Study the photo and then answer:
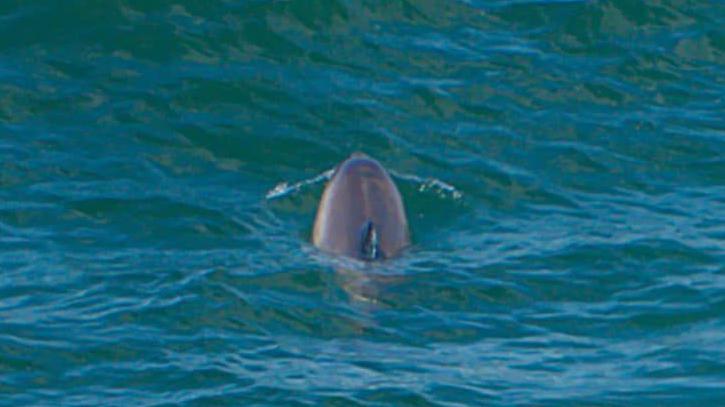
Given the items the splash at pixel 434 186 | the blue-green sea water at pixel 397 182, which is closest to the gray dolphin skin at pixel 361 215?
the blue-green sea water at pixel 397 182

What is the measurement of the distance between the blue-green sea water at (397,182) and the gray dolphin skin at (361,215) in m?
0.20

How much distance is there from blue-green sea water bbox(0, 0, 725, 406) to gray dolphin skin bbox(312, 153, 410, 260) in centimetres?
20

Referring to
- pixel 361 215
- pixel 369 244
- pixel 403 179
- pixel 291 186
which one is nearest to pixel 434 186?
pixel 403 179

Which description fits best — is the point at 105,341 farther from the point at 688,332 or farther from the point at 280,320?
the point at 688,332

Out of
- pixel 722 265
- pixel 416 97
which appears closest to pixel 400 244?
pixel 722 265

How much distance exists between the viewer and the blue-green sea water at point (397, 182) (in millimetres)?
13383

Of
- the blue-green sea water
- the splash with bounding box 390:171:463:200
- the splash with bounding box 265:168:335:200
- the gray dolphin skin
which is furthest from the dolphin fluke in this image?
the splash with bounding box 390:171:463:200

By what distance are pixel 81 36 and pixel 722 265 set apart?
8.33 m

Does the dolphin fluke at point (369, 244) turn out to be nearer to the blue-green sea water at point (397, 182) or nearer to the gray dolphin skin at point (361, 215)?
the gray dolphin skin at point (361, 215)

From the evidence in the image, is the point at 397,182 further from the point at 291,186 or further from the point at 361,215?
the point at 361,215

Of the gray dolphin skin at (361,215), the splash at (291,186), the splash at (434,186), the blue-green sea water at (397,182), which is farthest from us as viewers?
the splash at (434,186)

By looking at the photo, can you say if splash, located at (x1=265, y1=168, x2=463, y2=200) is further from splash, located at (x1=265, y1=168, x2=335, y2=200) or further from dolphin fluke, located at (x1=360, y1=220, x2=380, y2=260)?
dolphin fluke, located at (x1=360, y1=220, x2=380, y2=260)

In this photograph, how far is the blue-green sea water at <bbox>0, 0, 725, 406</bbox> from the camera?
13.4 metres

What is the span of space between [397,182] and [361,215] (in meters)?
1.77
